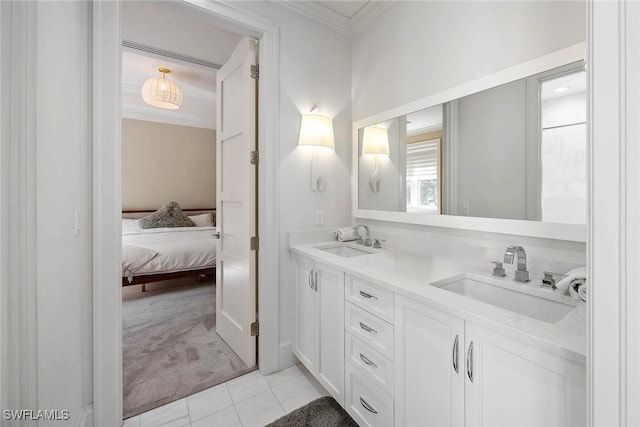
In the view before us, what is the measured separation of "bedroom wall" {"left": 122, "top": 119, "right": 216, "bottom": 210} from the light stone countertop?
4.41m

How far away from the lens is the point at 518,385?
85cm

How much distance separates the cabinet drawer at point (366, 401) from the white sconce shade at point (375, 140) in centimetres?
141

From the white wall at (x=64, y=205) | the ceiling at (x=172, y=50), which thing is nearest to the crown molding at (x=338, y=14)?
the ceiling at (x=172, y=50)

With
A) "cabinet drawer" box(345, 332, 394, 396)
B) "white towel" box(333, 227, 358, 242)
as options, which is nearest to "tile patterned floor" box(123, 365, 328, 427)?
"cabinet drawer" box(345, 332, 394, 396)

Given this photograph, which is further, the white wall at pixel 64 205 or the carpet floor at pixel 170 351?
the carpet floor at pixel 170 351

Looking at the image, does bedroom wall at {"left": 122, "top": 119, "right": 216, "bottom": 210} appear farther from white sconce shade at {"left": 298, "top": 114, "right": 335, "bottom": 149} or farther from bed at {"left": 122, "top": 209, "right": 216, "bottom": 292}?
white sconce shade at {"left": 298, "top": 114, "right": 335, "bottom": 149}

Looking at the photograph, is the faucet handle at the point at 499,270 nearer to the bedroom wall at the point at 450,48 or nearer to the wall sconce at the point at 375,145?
the bedroom wall at the point at 450,48

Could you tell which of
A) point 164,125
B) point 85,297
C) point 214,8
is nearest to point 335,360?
point 85,297

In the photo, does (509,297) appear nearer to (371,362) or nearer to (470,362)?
(470,362)

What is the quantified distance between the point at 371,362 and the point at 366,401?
21cm

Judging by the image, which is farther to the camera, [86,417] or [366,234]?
[366,234]

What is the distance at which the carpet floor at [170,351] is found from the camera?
1.83m

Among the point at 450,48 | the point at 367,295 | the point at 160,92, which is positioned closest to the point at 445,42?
the point at 450,48

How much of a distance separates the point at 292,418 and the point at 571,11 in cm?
230
